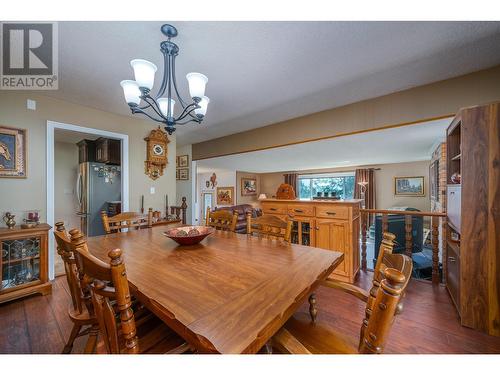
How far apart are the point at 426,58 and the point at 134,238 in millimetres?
2919

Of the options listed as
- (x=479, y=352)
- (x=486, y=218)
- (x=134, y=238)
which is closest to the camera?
(x=479, y=352)

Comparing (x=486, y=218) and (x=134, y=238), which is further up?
(x=486, y=218)

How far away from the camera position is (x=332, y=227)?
243 cm

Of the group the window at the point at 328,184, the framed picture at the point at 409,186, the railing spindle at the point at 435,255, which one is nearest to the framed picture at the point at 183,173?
the railing spindle at the point at 435,255

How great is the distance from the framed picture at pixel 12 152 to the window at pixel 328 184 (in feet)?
24.4

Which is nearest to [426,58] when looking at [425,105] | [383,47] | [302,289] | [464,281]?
[383,47]

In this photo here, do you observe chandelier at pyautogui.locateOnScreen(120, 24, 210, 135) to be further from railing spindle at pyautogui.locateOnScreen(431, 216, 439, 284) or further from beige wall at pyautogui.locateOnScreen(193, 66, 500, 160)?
railing spindle at pyautogui.locateOnScreen(431, 216, 439, 284)

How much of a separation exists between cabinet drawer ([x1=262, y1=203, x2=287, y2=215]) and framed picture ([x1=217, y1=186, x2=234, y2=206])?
5223 millimetres

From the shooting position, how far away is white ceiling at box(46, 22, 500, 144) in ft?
4.65

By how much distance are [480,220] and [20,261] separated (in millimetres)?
4230
